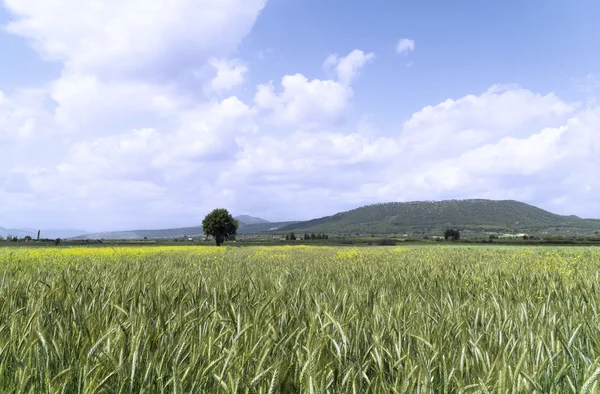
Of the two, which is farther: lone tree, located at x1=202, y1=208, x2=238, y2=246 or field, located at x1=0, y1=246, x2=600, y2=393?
lone tree, located at x1=202, y1=208, x2=238, y2=246

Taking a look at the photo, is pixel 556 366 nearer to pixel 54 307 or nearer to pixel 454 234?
pixel 54 307

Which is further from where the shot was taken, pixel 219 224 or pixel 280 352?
pixel 219 224

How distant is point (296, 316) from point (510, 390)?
170cm

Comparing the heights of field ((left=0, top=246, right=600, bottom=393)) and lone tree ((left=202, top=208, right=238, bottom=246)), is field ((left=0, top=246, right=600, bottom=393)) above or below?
below

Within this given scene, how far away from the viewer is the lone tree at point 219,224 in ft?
316

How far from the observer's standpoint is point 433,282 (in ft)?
21.5

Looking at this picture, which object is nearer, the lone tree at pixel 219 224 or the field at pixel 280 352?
the field at pixel 280 352

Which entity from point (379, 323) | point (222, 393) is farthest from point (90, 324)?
point (379, 323)

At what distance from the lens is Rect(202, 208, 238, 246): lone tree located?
96438 millimetres

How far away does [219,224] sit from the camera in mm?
96875

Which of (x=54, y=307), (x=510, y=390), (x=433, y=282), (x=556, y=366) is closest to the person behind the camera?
(x=510, y=390)

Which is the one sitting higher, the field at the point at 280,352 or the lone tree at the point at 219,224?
the lone tree at the point at 219,224

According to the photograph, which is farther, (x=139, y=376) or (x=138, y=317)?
(x=138, y=317)

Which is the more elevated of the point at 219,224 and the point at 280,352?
the point at 219,224
